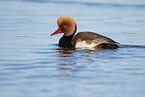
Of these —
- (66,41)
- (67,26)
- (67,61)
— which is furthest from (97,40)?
(67,61)

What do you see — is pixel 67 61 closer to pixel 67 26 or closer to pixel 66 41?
pixel 66 41

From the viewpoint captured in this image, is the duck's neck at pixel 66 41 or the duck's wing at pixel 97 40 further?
the duck's neck at pixel 66 41

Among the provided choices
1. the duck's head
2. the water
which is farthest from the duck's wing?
the duck's head

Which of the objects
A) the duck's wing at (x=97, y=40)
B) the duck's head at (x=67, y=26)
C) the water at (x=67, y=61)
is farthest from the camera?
the duck's head at (x=67, y=26)

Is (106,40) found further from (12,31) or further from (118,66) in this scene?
(12,31)

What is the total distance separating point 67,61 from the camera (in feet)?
25.8

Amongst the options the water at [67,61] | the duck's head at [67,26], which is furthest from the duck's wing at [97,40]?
the duck's head at [67,26]

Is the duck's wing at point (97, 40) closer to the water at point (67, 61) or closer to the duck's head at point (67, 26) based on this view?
the water at point (67, 61)

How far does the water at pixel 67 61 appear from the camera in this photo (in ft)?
19.0

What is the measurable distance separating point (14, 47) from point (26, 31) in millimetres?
3374

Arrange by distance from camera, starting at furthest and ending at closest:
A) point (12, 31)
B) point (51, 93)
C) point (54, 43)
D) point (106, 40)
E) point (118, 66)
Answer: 1. point (12, 31)
2. point (54, 43)
3. point (106, 40)
4. point (118, 66)
5. point (51, 93)

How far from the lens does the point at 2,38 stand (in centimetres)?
1138

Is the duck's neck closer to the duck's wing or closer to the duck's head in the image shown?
the duck's head

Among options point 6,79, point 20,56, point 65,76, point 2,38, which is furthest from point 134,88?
point 2,38
